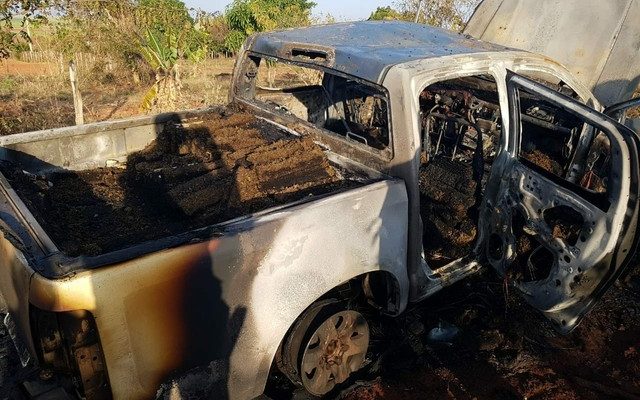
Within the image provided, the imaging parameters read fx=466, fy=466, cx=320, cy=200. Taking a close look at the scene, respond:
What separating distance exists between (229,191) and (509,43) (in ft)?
15.8

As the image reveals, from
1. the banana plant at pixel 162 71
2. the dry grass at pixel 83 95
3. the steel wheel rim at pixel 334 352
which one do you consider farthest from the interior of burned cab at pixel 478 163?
the dry grass at pixel 83 95

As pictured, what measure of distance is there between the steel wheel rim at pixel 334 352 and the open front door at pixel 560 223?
3.82 feet

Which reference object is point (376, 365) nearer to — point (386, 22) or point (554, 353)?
point (554, 353)

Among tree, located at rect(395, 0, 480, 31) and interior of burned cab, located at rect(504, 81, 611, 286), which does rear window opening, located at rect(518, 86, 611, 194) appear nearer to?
interior of burned cab, located at rect(504, 81, 611, 286)

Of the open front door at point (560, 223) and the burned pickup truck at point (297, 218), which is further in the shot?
the open front door at point (560, 223)

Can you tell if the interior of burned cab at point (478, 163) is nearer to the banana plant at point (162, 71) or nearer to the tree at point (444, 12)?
the banana plant at point (162, 71)

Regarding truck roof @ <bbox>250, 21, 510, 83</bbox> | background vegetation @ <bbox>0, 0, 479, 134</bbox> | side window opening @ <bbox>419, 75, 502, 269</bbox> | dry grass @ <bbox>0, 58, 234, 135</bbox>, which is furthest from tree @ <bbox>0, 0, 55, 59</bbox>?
side window opening @ <bbox>419, 75, 502, 269</bbox>

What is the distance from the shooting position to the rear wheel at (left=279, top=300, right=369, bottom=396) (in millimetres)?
2613

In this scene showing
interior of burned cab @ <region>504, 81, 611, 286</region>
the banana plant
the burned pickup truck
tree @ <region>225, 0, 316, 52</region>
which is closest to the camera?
the burned pickup truck

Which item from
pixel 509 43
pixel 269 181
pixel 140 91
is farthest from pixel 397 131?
pixel 140 91

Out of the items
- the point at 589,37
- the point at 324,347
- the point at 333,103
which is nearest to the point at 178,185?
the point at 324,347

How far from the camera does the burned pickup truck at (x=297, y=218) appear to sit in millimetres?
1959

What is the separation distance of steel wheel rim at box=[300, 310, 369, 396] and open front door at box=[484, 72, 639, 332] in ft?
3.82

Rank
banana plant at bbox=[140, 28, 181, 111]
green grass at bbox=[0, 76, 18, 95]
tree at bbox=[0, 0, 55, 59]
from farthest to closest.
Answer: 1. green grass at bbox=[0, 76, 18, 95]
2. banana plant at bbox=[140, 28, 181, 111]
3. tree at bbox=[0, 0, 55, 59]
